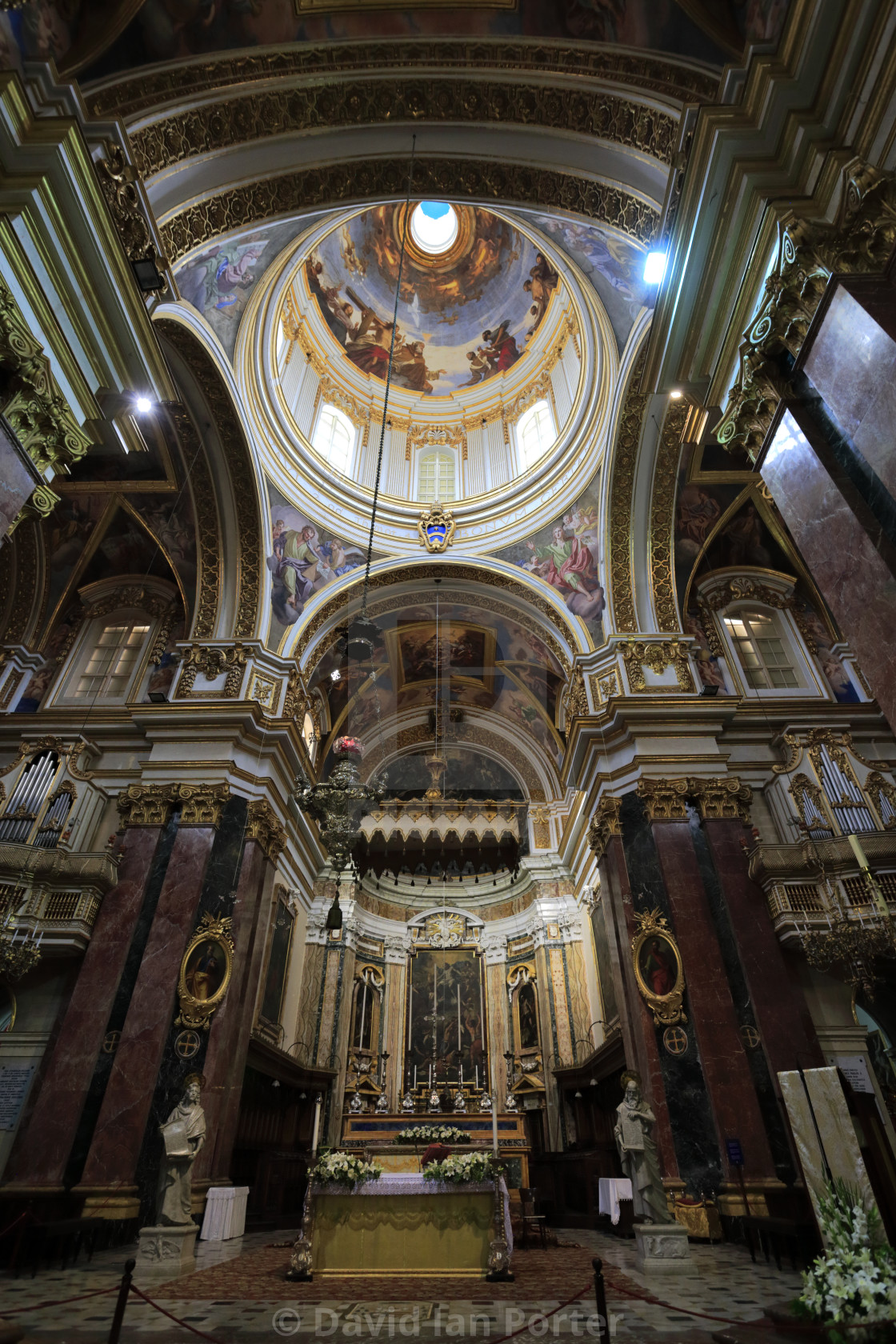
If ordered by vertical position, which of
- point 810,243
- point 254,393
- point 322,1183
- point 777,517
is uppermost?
point 254,393

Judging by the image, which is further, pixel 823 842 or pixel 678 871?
pixel 678 871

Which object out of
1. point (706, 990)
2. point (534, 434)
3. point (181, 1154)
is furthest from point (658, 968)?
point (534, 434)

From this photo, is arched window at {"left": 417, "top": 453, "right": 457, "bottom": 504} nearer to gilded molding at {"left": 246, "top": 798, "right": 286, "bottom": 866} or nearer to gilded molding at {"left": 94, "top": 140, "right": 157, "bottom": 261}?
gilded molding at {"left": 246, "top": 798, "right": 286, "bottom": 866}

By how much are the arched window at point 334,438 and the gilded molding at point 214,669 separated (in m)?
5.39

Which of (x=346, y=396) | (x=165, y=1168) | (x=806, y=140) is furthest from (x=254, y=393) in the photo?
(x=165, y=1168)

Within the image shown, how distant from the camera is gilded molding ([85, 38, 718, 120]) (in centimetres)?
A: 709

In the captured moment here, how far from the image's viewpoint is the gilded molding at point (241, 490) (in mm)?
12812

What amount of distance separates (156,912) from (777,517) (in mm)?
13086

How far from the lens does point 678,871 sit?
11.0 metres

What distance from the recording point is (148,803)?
11820mm

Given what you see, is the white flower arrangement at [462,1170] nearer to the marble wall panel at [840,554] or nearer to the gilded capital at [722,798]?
the marble wall panel at [840,554]

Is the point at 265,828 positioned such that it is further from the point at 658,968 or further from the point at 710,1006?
the point at 710,1006

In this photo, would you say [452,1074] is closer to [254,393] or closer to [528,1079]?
[528,1079]

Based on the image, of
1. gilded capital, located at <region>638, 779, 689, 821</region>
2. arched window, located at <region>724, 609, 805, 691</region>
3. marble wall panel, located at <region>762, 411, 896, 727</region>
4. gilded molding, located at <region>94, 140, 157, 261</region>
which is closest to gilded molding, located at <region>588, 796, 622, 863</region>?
gilded capital, located at <region>638, 779, 689, 821</region>
